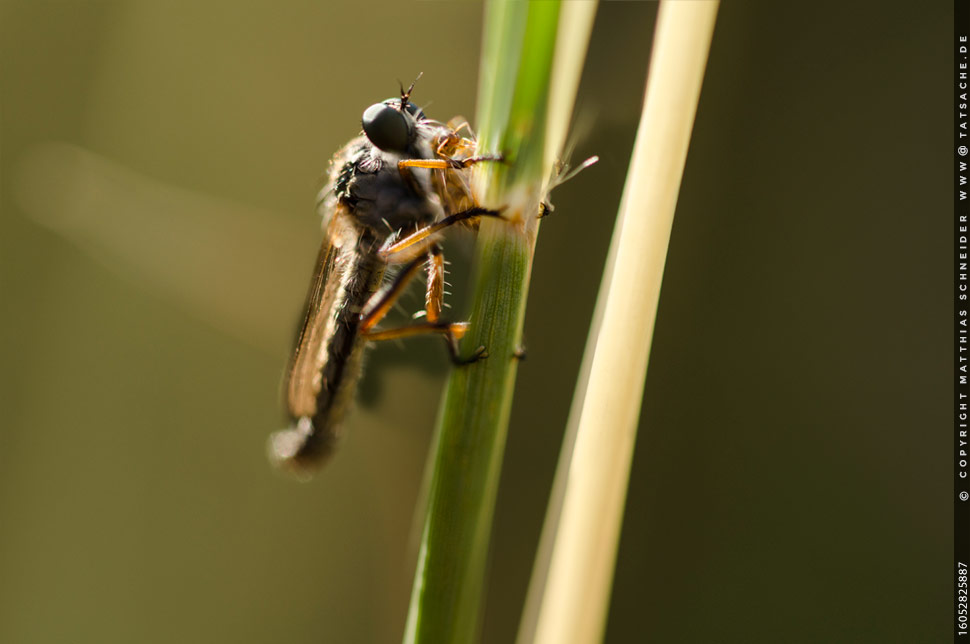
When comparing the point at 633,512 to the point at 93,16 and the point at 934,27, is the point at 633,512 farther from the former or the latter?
the point at 93,16

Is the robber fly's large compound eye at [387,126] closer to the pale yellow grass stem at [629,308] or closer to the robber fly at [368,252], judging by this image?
the robber fly at [368,252]

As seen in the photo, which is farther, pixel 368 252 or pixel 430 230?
pixel 368 252

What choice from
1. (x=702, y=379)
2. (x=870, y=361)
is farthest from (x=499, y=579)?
(x=870, y=361)

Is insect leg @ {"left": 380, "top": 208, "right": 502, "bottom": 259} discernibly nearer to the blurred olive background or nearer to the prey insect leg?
the prey insect leg

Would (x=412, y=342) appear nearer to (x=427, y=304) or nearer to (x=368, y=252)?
(x=368, y=252)

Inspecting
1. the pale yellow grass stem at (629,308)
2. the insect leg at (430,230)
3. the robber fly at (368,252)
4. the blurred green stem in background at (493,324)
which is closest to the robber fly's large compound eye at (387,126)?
the robber fly at (368,252)

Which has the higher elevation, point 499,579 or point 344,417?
point 344,417

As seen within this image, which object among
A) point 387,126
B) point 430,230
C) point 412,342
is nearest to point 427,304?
point 430,230
